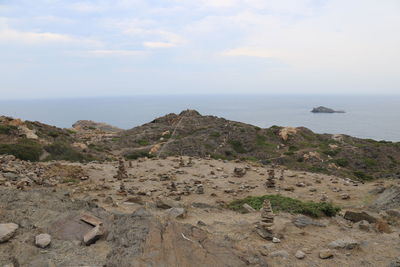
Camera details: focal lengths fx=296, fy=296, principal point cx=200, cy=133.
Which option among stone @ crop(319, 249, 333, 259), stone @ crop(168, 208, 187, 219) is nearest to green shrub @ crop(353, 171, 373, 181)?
stone @ crop(319, 249, 333, 259)

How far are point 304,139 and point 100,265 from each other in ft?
139

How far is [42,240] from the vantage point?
655 cm

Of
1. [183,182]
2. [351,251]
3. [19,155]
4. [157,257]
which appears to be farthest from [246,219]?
Result: [19,155]

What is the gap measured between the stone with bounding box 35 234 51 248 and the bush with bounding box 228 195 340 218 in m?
8.03

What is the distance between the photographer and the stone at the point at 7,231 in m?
6.49

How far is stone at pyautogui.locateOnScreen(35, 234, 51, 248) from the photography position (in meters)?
6.47

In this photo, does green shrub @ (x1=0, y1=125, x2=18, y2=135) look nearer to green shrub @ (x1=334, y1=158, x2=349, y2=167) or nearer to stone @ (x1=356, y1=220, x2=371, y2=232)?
stone @ (x1=356, y1=220, x2=371, y2=232)

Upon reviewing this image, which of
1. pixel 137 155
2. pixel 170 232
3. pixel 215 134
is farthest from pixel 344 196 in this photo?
pixel 215 134

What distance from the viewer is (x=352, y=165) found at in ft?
113

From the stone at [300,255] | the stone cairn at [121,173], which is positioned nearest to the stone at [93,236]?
the stone at [300,255]

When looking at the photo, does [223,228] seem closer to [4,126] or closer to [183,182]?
[183,182]

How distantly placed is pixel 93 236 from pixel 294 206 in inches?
359

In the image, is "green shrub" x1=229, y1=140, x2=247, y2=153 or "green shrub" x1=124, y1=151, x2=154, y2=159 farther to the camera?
"green shrub" x1=229, y1=140, x2=247, y2=153

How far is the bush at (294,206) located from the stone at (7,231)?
8.52m
